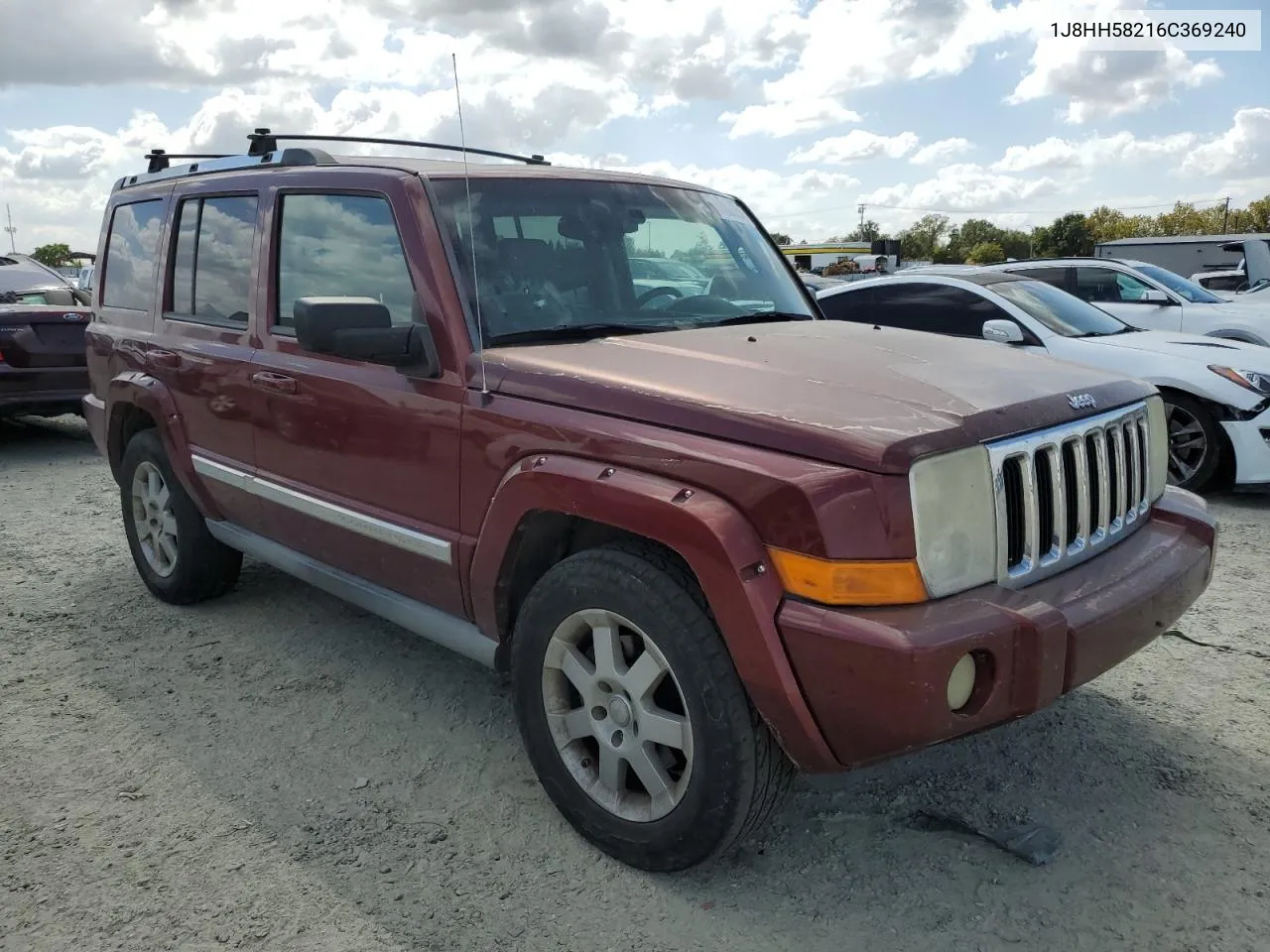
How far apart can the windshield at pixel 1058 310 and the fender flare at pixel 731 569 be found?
222 inches

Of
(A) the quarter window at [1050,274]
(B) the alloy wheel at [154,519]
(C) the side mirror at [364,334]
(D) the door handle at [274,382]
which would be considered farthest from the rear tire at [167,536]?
(A) the quarter window at [1050,274]

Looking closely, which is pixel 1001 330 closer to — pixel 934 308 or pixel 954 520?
pixel 934 308

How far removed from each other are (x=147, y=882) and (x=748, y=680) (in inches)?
65.9

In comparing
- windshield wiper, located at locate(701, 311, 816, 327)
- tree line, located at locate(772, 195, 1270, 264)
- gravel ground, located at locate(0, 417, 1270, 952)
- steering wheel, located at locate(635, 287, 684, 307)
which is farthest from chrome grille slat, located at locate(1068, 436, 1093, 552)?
tree line, located at locate(772, 195, 1270, 264)

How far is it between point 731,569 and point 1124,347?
224 inches

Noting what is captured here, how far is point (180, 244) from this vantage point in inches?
171

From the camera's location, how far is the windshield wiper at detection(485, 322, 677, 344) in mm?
3000

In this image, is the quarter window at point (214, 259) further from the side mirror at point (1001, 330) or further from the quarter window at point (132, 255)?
the side mirror at point (1001, 330)

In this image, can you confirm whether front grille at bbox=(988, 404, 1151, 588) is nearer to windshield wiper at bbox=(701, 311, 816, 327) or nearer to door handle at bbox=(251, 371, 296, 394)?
windshield wiper at bbox=(701, 311, 816, 327)

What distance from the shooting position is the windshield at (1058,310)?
7.26 metres

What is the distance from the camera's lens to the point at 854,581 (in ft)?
7.20

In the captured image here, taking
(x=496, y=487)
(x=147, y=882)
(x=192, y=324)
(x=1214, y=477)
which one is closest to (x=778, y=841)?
(x=496, y=487)

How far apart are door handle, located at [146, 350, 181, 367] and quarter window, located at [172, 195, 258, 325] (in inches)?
7.2

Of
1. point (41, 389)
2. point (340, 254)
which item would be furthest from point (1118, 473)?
point (41, 389)
